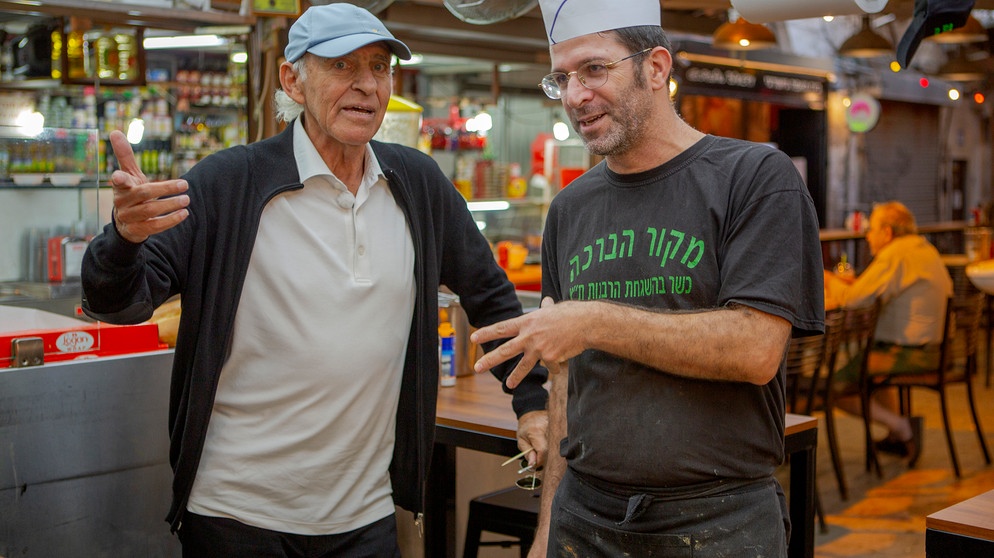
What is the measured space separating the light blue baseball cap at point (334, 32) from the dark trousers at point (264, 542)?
1001mm

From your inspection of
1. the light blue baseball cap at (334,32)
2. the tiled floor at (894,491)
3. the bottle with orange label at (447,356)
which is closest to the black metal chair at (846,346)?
the tiled floor at (894,491)

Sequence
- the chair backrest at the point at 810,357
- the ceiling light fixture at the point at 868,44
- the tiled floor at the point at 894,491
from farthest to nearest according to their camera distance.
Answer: the ceiling light fixture at the point at 868,44
the chair backrest at the point at 810,357
the tiled floor at the point at 894,491

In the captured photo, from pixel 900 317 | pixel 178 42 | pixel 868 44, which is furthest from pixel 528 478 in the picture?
pixel 868 44

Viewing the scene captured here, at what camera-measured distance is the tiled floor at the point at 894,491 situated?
15.7 ft

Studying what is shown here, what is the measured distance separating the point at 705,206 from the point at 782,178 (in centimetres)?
13

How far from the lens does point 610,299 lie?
6.00 feet

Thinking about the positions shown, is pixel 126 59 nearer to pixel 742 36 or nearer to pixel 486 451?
pixel 486 451

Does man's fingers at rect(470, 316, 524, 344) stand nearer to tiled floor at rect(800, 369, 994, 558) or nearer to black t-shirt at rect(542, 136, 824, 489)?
black t-shirt at rect(542, 136, 824, 489)

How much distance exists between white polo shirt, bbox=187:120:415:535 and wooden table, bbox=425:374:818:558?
65cm

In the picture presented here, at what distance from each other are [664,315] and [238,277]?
908 millimetres

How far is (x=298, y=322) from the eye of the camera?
2.12 metres

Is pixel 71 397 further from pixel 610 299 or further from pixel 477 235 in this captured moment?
pixel 610 299

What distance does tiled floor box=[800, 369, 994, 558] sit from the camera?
478 centimetres

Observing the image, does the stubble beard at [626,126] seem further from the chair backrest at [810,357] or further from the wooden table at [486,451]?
the chair backrest at [810,357]
